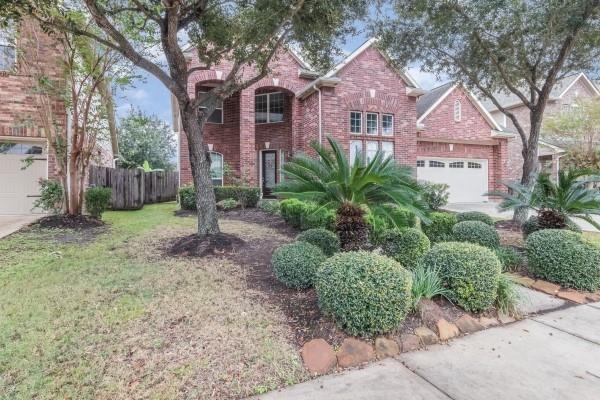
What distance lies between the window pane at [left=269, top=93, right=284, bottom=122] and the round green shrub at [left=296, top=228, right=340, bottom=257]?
12468mm

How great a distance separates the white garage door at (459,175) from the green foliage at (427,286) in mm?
14417

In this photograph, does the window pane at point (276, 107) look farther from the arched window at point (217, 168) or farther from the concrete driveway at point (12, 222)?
the concrete driveway at point (12, 222)

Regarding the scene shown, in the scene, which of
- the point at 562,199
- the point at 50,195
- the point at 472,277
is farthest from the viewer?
the point at 50,195

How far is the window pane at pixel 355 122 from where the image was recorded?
15180 millimetres

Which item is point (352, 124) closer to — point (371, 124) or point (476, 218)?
point (371, 124)

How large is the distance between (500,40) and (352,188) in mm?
7468

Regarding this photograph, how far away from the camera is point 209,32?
23.4 feet

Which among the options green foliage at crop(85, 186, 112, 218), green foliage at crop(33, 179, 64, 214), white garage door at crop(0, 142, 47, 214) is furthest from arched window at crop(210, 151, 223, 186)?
green foliage at crop(33, 179, 64, 214)

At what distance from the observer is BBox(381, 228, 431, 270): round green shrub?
536cm

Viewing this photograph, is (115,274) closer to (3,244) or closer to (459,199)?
(3,244)

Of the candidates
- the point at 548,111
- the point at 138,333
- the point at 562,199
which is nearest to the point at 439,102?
the point at 548,111

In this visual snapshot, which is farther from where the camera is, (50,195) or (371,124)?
(371,124)

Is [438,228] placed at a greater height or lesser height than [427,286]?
greater

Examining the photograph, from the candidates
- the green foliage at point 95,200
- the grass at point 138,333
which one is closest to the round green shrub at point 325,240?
the grass at point 138,333
